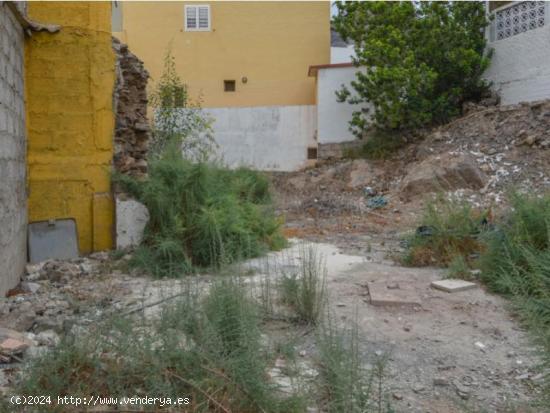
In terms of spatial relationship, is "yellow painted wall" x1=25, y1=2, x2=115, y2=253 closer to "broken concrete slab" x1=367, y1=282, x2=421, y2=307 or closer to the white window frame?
Result: "broken concrete slab" x1=367, y1=282, x2=421, y2=307

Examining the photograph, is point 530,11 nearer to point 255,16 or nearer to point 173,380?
point 255,16

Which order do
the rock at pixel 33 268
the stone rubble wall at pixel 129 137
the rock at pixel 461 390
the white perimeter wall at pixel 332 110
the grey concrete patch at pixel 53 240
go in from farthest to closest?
the white perimeter wall at pixel 332 110
the stone rubble wall at pixel 129 137
the grey concrete patch at pixel 53 240
the rock at pixel 33 268
the rock at pixel 461 390

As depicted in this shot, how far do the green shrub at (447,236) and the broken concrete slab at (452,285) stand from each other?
0.60 meters

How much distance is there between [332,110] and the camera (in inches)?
560

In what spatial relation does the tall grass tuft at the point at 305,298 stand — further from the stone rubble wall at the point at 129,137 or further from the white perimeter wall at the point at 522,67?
the white perimeter wall at the point at 522,67

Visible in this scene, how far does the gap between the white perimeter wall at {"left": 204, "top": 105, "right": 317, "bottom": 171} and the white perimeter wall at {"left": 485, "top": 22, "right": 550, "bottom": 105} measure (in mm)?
4766

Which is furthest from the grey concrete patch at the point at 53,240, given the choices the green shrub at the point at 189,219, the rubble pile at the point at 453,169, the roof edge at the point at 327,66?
the roof edge at the point at 327,66

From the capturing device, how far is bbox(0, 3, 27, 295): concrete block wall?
4.22 m

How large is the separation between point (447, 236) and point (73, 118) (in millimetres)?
4079

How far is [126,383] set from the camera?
224 centimetres

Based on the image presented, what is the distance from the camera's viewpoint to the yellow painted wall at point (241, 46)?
1633 centimetres

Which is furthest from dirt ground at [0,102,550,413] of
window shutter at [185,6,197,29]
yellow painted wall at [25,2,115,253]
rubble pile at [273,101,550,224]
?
window shutter at [185,6,197,29]

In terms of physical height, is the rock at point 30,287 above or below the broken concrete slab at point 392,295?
above

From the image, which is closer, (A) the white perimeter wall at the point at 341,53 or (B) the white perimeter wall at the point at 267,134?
(B) the white perimeter wall at the point at 267,134
